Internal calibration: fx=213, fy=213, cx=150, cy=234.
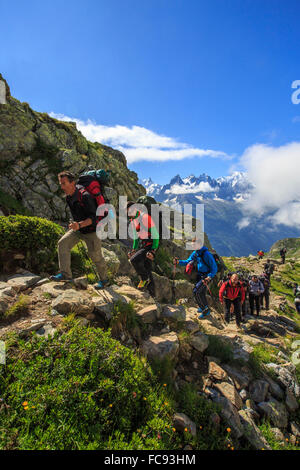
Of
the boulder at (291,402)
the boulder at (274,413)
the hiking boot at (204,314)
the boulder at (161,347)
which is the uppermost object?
the boulder at (161,347)

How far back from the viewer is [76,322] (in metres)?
4.93

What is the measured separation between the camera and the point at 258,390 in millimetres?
6523

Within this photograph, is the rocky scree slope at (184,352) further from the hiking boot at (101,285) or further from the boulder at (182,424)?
the hiking boot at (101,285)

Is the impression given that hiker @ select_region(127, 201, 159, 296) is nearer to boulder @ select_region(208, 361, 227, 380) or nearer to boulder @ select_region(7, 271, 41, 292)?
boulder @ select_region(7, 271, 41, 292)

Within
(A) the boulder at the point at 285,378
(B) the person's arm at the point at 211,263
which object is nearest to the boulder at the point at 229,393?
(A) the boulder at the point at 285,378

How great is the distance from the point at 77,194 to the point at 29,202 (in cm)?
1063

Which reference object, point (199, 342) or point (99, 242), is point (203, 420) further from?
point (99, 242)

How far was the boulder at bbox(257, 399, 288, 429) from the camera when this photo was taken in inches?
231

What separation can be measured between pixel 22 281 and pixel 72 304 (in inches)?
80.7

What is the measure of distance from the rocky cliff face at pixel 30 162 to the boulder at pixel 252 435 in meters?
13.9

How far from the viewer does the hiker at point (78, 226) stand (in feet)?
20.9

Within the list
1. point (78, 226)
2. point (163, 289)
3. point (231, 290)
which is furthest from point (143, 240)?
point (231, 290)

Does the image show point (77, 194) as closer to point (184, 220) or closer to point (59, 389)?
point (59, 389)
